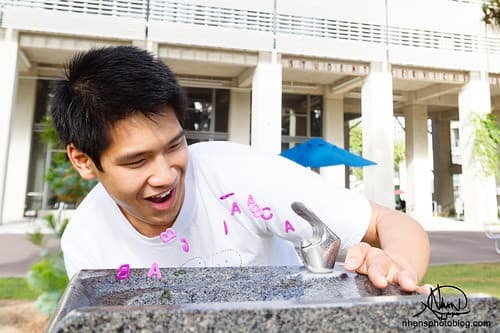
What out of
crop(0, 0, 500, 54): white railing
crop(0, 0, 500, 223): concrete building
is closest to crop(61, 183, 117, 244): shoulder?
crop(0, 0, 500, 223): concrete building

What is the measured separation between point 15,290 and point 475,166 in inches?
502

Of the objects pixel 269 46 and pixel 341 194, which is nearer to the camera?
pixel 341 194

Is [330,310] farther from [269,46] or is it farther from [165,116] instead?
[269,46]

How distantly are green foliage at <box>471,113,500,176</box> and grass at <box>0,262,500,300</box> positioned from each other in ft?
25.0

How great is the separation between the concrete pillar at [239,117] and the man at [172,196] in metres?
11.3

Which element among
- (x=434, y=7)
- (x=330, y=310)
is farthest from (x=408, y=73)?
(x=330, y=310)

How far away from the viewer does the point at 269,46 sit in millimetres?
10555

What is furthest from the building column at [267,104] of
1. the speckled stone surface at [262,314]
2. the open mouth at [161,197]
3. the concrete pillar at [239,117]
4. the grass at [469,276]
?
the speckled stone surface at [262,314]

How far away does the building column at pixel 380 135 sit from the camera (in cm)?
1133

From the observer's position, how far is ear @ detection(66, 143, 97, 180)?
43.2 inches

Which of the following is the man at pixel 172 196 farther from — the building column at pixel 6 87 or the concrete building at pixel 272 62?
the building column at pixel 6 87

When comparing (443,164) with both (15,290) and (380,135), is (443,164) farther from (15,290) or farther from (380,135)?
(15,290)

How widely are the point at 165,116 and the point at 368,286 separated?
66cm

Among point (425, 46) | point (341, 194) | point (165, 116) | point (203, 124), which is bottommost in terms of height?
point (341, 194)
